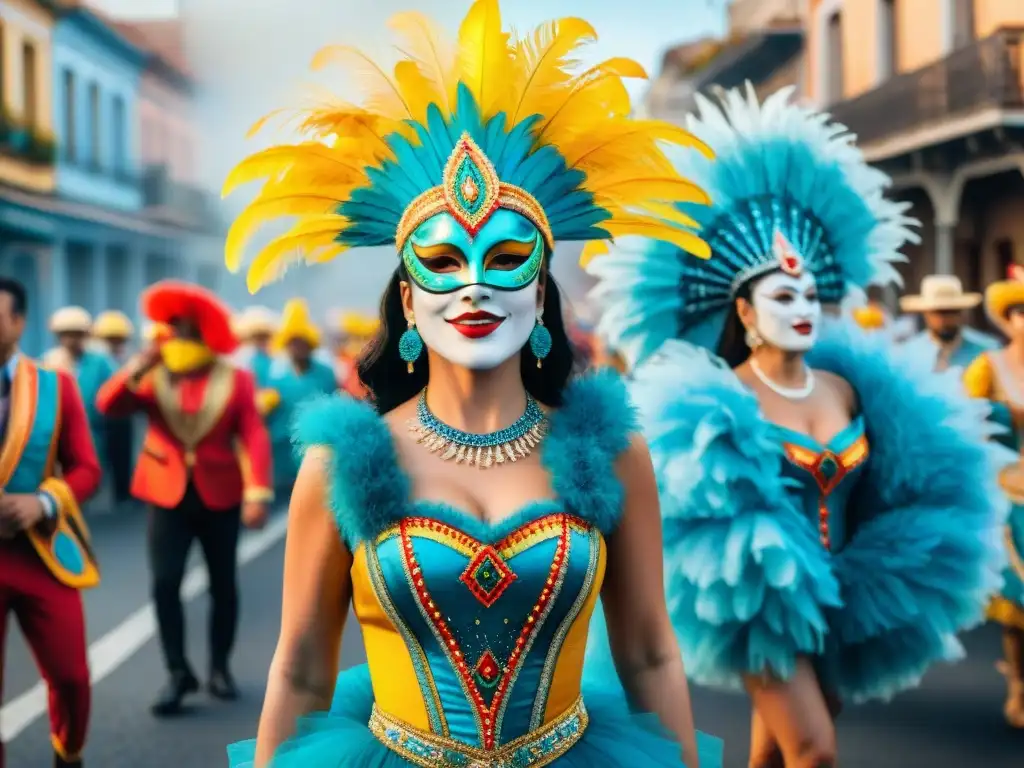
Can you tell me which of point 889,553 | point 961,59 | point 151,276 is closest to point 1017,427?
point 889,553

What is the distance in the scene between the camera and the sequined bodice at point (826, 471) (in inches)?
204

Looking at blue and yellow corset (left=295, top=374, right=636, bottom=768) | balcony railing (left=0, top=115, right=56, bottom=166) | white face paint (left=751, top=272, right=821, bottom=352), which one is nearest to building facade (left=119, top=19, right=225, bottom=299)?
balcony railing (left=0, top=115, right=56, bottom=166)

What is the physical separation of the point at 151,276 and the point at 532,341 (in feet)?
121

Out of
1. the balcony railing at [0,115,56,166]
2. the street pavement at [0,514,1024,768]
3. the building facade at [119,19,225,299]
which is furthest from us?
the building facade at [119,19,225,299]

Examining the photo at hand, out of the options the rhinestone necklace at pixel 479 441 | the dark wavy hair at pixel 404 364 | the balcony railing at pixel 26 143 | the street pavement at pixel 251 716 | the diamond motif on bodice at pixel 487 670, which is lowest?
the street pavement at pixel 251 716

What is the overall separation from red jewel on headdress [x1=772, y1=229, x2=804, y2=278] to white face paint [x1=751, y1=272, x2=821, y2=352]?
0.8 inches

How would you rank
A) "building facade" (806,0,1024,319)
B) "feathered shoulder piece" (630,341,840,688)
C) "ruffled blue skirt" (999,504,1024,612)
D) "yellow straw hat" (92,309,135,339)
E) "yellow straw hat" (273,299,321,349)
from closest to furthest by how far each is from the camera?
"feathered shoulder piece" (630,341,840,688), "ruffled blue skirt" (999,504,1024,612), "yellow straw hat" (273,299,321,349), "yellow straw hat" (92,309,135,339), "building facade" (806,0,1024,319)

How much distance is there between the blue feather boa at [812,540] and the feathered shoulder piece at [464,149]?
175 centimetres

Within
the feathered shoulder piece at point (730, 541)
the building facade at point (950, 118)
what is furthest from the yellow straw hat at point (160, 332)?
the building facade at point (950, 118)

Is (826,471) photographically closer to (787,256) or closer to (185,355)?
(787,256)

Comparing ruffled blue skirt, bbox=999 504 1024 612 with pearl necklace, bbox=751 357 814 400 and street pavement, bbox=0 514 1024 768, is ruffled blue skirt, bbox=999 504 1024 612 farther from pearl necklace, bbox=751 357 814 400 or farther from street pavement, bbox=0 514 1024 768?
pearl necklace, bbox=751 357 814 400

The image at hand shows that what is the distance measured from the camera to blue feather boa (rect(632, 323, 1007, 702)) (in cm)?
504

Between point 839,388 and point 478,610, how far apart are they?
269 cm

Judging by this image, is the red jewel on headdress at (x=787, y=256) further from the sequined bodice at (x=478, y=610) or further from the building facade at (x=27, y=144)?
the building facade at (x=27, y=144)
